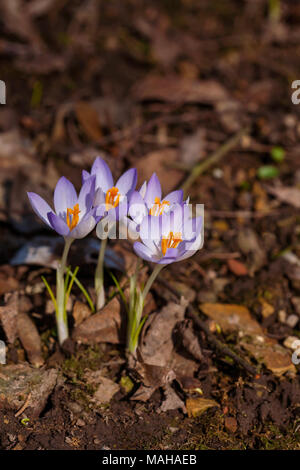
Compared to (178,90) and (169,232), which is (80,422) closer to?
(169,232)

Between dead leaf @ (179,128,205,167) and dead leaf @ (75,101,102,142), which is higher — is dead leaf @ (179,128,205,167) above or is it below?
below

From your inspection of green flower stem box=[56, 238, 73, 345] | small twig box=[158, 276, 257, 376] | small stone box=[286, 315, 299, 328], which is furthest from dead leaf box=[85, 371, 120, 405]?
small stone box=[286, 315, 299, 328]

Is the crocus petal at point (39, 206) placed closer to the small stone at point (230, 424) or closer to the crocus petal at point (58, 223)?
the crocus petal at point (58, 223)

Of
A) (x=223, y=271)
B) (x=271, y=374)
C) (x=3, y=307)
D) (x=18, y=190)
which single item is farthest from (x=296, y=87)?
(x=3, y=307)

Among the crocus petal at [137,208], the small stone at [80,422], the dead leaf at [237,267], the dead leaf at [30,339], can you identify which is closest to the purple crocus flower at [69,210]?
the crocus petal at [137,208]

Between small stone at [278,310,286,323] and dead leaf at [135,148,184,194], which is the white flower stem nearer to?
small stone at [278,310,286,323]
